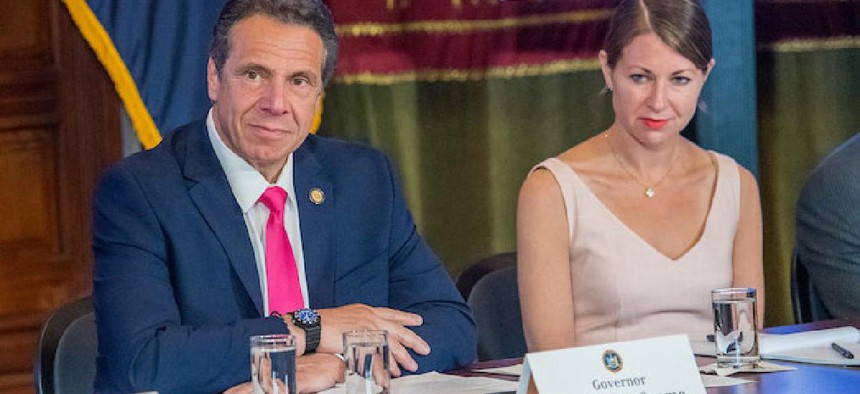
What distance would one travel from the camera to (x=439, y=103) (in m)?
4.60

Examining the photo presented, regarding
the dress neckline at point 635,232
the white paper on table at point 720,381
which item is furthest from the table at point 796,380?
the dress neckline at point 635,232

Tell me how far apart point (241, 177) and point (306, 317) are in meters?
0.38

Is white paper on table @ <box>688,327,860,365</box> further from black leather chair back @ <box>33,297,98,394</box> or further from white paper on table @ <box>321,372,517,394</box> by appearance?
black leather chair back @ <box>33,297,98,394</box>

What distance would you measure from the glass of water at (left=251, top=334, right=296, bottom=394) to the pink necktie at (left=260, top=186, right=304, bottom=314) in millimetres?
710

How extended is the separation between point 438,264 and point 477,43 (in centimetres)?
186

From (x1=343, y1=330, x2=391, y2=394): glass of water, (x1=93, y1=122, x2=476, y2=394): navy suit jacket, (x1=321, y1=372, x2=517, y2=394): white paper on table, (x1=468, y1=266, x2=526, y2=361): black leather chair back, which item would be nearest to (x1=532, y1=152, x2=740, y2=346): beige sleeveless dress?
(x1=468, y1=266, x2=526, y2=361): black leather chair back

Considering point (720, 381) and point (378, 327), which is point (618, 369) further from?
point (378, 327)

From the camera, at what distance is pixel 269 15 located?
2.67 meters

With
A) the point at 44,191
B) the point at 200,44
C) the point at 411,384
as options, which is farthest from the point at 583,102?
the point at 411,384

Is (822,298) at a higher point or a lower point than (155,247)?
lower

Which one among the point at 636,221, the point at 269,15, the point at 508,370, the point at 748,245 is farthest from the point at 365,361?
the point at 748,245

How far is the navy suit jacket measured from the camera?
7.65ft

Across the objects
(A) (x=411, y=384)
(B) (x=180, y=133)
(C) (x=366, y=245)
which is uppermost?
(B) (x=180, y=133)

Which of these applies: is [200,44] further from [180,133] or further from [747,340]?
[747,340]
